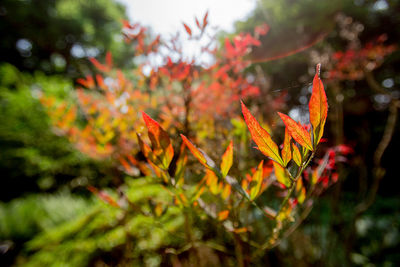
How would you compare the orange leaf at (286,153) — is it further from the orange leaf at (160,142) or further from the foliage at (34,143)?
the foliage at (34,143)

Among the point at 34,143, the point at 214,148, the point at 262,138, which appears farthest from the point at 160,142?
the point at 34,143

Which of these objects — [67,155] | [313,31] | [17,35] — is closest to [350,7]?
[313,31]

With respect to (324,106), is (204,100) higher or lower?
higher

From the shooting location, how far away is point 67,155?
4.52m

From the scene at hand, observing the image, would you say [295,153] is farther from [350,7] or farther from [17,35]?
[17,35]

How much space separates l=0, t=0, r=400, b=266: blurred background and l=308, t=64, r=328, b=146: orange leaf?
0.26ft

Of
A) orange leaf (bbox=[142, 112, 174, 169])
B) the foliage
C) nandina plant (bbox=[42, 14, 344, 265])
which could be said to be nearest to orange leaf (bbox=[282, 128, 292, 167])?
nandina plant (bbox=[42, 14, 344, 265])

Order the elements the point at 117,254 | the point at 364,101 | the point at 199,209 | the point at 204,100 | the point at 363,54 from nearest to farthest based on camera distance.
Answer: the point at 199,209 < the point at 204,100 < the point at 117,254 < the point at 363,54 < the point at 364,101

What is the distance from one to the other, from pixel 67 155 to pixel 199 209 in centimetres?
475

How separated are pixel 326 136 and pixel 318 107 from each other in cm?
191

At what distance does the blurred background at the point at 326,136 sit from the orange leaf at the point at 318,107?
8 centimetres

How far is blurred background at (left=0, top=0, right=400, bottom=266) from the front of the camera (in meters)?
1.70

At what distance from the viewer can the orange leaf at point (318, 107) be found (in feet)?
1.00

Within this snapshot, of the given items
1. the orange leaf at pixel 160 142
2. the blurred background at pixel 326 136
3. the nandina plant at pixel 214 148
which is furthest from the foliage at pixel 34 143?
the orange leaf at pixel 160 142
